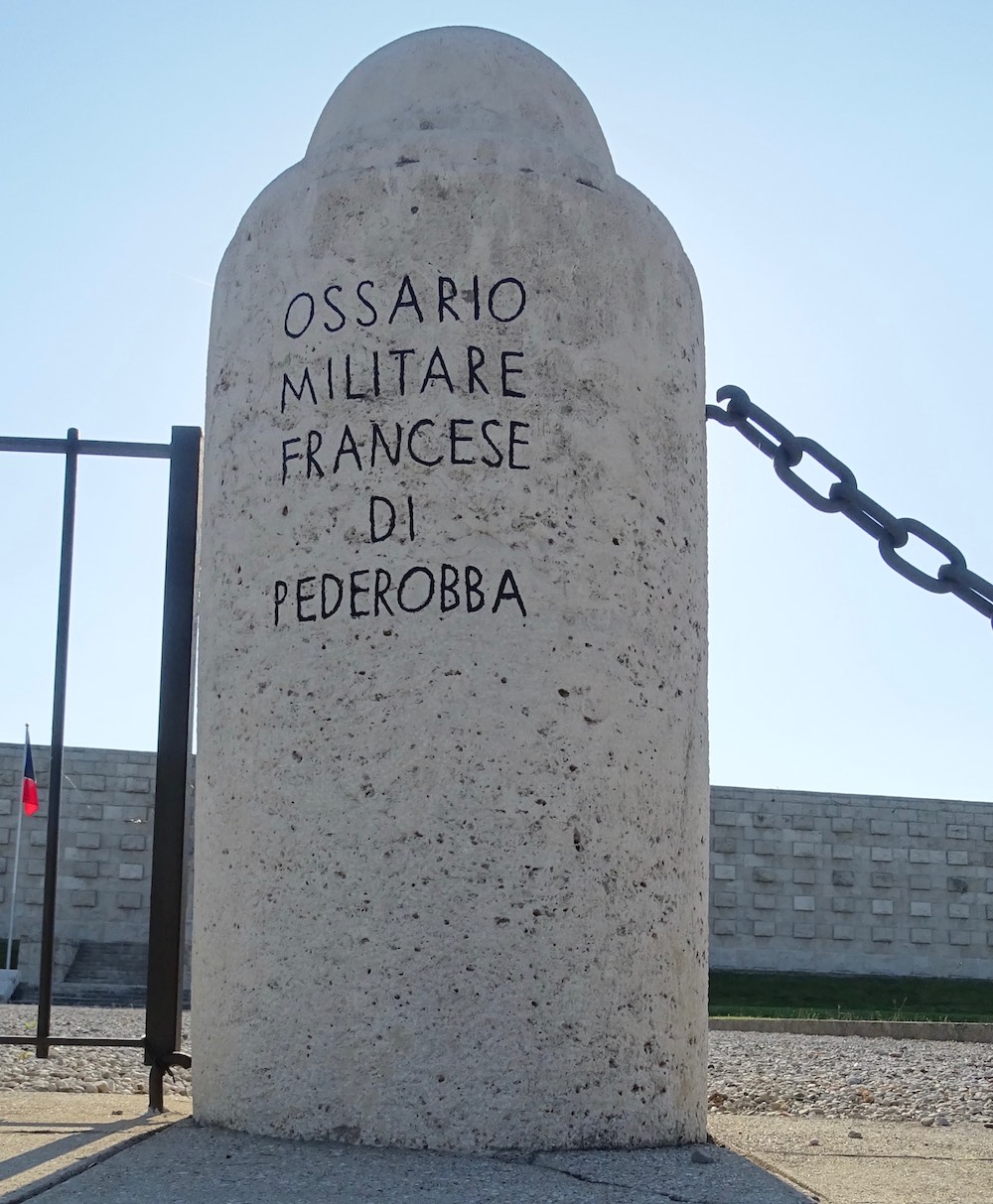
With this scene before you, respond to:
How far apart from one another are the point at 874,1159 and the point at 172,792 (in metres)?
1.97

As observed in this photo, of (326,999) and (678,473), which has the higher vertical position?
(678,473)

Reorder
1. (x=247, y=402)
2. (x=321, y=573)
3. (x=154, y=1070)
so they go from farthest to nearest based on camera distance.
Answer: (x=154, y=1070)
(x=247, y=402)
(x=321, y=573)

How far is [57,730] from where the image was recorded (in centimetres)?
398

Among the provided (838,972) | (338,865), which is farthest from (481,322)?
(838,972)

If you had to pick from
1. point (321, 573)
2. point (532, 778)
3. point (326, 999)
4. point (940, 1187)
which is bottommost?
point (940, 1187)

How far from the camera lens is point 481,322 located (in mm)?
3162

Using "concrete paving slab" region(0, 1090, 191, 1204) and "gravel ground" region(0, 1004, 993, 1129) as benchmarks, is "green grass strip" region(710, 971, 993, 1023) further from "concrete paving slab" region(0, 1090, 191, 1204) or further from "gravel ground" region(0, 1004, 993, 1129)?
"concrete paving slab" region(0, 1090, 191, 1204)

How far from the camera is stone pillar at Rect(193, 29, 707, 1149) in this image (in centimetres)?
288

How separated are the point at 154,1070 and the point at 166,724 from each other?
90cm

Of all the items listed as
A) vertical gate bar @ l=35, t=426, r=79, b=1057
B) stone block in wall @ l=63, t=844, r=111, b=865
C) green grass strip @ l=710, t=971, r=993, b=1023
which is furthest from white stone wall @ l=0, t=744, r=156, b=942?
vertical gate bar @ l=35, t=426, r=79, b=1057

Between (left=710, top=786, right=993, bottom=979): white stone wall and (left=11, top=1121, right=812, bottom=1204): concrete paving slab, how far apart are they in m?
19.8

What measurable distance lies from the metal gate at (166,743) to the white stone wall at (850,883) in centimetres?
1904

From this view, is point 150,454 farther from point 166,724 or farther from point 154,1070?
point 154,1070

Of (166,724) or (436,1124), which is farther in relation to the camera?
(166,724)
